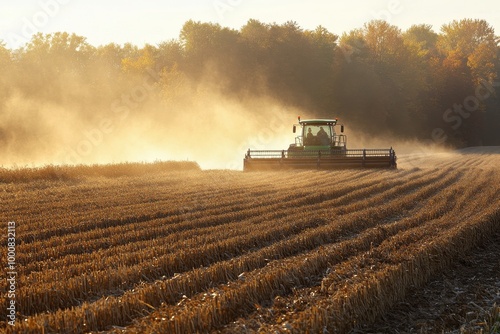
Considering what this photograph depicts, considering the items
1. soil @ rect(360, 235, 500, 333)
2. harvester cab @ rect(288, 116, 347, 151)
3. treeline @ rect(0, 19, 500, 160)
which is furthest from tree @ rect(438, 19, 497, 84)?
soil @ rect(360, 235, 500, 333)

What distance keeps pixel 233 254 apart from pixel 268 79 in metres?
39.0

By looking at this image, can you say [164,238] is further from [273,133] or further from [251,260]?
[273,133]

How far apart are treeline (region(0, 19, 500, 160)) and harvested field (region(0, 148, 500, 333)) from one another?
1113 inches

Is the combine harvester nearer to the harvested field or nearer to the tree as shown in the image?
the harvested field

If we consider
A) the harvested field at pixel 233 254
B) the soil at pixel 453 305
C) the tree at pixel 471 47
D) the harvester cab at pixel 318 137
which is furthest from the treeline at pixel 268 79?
the soil at pixel 453 305

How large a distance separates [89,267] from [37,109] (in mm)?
36635

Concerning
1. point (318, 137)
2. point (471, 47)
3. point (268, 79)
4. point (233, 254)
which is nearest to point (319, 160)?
point (318, 137)

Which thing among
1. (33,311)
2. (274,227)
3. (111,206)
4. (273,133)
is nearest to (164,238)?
(274,227)

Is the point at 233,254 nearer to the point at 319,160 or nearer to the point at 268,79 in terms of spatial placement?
the point at 319,160

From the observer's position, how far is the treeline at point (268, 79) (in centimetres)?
4397

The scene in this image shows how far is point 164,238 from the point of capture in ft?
31.5

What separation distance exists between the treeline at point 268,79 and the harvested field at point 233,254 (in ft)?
92.8

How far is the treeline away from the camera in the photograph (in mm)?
43969

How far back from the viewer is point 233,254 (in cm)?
883
